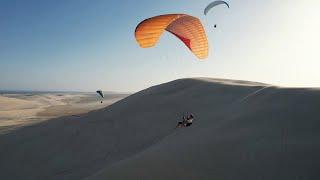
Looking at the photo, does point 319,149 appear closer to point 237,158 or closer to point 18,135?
point 237,158

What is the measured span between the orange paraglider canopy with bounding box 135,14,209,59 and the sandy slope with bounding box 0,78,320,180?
3.73m

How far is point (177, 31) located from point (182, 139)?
686 cm

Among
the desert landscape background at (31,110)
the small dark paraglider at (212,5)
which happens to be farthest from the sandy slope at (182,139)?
the desert landscape background at (31,110)

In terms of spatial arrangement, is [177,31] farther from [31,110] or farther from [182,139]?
[31,110]

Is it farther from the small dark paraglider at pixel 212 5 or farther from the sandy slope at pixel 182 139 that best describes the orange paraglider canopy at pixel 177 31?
the sandy slope at pixel 182 139

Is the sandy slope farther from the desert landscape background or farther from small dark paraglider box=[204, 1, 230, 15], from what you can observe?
the desert landscape background

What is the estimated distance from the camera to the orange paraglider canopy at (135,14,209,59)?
15469 millimetres

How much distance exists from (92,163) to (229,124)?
278 inches

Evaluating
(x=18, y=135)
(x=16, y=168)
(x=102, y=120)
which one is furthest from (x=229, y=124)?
(x=18, y=135)

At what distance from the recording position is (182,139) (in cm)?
1254

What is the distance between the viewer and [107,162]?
1535 centimetres

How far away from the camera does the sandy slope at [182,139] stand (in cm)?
847

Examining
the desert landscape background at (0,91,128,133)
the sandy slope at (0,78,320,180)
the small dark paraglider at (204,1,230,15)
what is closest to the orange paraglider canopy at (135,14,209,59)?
the small dark paraglider at (204,1,230,15)

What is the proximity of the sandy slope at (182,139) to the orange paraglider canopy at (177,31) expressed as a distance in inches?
147
